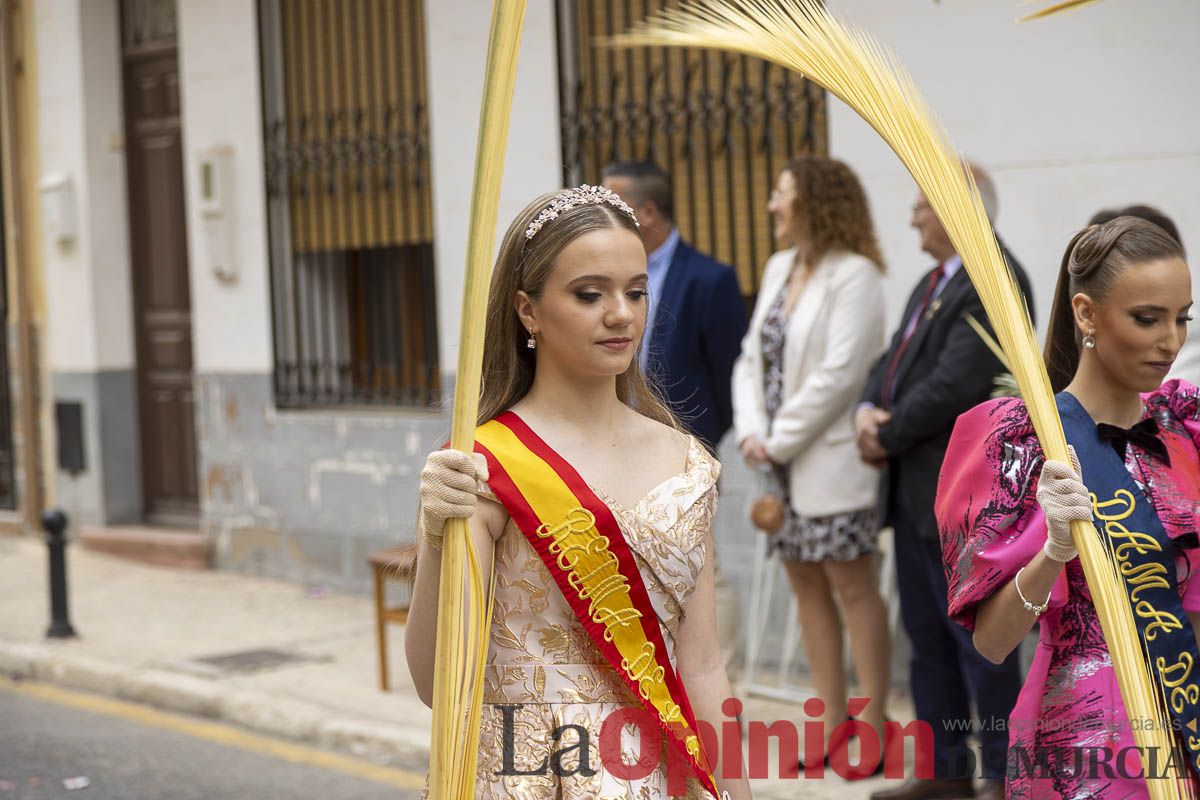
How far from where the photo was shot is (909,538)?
5.29 m

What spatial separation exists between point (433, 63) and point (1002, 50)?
365 cm

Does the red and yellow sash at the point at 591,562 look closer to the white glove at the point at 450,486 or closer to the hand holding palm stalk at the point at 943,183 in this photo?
the white glove at the point at 450,486

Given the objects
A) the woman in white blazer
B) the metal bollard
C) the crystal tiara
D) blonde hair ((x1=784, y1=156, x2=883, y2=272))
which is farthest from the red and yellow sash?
the metal bollard

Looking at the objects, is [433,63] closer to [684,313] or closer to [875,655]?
[684,313]

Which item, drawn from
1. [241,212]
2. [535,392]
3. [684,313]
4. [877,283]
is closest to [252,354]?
[241,212]

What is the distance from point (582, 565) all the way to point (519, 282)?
0.53 metres

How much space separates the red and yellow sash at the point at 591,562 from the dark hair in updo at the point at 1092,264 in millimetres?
965

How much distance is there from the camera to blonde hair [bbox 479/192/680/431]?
2.79m

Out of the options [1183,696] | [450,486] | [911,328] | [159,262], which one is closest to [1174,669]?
[1183,696]

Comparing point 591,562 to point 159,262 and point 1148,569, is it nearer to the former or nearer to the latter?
point 1148,569

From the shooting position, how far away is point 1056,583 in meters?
2.83

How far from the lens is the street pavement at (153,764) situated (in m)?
5.92

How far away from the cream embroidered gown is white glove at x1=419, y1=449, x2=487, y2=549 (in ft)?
0.93

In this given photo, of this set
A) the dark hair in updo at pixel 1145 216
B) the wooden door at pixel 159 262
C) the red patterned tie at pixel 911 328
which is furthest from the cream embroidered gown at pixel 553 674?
the wooden door at pixel 159 262
